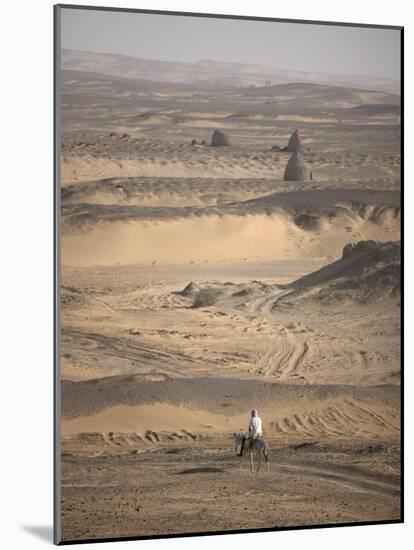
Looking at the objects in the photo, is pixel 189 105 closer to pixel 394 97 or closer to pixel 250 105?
pixel 250 105

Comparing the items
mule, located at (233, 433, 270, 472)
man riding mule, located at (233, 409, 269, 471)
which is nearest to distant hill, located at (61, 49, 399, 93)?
man riding mule, located at (233, 409, 269, 471)

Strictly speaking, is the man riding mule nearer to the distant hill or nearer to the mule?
the mule

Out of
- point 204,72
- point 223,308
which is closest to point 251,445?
point 223,308

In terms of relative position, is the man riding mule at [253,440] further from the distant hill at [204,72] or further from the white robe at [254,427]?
the distant hill at [204,72]

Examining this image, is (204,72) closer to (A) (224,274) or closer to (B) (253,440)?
(A) (224,274)

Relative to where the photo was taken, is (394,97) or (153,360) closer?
(153,360)

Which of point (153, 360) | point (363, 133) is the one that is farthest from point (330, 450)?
point (363, 133)
